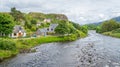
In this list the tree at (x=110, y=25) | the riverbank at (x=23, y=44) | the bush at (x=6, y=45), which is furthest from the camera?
the tree at (x=110, y=25)

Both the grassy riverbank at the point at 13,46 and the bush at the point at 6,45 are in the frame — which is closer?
the grassy riverbank at the point at 13,46

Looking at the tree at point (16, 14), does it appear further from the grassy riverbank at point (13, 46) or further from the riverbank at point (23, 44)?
the grassy riverbank at point (13, 46)

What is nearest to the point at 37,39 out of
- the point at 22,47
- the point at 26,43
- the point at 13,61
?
the point at 26,43

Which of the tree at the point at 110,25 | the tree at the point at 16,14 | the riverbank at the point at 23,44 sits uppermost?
the tree at the point at 16,14

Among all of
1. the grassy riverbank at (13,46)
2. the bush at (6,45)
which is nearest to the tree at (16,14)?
the grassy riverbank at (13,46)

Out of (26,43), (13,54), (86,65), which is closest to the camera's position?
(86,65)

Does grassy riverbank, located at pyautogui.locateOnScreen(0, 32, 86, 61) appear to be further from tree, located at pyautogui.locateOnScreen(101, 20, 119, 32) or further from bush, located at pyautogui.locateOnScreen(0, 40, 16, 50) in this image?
tree, located at pyautogui.locateOnScreen(101, 20, 119, 32)

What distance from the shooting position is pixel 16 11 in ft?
507

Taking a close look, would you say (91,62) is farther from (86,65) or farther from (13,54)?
(13,54)

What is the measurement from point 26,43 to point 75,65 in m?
37.4

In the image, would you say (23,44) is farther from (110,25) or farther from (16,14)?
(110,25)

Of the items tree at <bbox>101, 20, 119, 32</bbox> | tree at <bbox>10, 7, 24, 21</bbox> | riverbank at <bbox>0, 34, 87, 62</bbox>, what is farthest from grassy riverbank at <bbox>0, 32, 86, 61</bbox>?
tree at <bbox>101, 20, 119, 32</bbox>

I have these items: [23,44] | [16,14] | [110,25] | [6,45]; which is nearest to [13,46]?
[6,45]

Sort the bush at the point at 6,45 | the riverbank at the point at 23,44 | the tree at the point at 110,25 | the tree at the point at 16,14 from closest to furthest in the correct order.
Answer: the riverbank at the point at 23,44 < the bush at the point at 6,45 < the tree at the point at 16,14 < the tree at the point at 110,25
